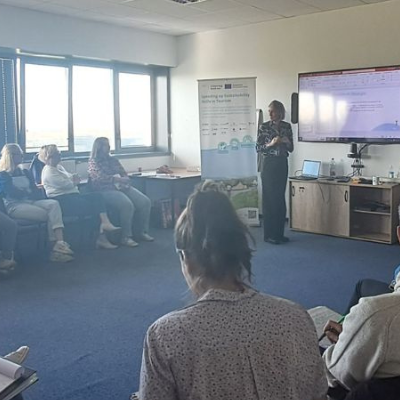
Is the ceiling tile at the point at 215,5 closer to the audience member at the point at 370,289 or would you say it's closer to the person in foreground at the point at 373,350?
the audience member at the point at 370,289

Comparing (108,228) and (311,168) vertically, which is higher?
(311,168)

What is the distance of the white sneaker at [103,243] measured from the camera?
226 inches

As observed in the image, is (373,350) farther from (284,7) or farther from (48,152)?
(284,7)

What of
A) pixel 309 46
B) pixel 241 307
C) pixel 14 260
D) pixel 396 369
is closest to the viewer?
pixel 241 307

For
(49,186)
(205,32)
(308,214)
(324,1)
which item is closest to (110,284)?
(49,186)

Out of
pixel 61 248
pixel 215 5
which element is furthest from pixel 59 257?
pixel 215 5

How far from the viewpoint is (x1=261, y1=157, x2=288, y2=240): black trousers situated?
584cm

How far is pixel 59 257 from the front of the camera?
5254mm

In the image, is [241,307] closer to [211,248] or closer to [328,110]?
[211,248]

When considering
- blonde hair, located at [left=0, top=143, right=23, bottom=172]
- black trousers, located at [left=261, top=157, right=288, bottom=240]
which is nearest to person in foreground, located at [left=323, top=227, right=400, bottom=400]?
black trousers, located at [left=261, top=157, right=288, bottom=240]

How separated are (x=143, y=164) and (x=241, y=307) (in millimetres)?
6445

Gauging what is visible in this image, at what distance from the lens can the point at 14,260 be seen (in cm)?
520

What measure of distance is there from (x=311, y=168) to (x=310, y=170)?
0.09 ft

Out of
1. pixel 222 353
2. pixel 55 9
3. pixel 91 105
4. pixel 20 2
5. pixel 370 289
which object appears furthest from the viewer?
pixel 91 105
